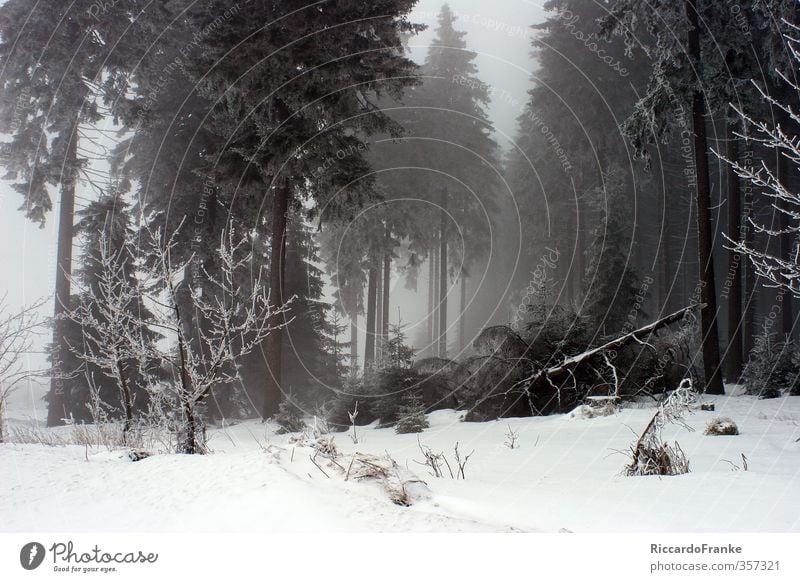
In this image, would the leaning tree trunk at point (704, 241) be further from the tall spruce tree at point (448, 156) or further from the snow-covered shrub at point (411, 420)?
the tall spruce tree at point (448, 156)

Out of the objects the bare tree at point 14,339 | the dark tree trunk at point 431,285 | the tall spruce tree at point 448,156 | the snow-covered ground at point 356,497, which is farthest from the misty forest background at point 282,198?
the dark tree trunk at point 431,285

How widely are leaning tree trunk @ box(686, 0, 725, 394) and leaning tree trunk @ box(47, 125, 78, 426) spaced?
14.8 meters

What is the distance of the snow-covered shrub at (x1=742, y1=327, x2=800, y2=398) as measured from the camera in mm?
10500

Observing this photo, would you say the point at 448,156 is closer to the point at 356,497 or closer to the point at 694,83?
the point at 694,83

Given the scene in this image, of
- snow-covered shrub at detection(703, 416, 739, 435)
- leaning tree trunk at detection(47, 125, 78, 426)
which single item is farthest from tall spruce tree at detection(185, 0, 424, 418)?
snow-covered shrub at detection(703, 416, 739, 435)

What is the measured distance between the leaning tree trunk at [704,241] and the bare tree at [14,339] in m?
12.3

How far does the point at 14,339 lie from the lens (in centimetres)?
588

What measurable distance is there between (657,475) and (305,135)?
29.4 feet

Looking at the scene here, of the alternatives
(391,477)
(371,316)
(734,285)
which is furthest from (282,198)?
(734,285)

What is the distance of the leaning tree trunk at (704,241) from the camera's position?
1089 centimetres

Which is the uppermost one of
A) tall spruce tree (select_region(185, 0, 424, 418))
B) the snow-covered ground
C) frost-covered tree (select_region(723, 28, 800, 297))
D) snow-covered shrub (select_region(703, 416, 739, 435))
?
tall spruce tree (select_region(185, 0, 424, 418))

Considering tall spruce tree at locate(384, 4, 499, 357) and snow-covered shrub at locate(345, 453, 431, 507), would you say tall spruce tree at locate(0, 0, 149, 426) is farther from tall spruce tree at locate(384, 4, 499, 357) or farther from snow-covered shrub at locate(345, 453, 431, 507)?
snow-covered shrub at locate(345, 453, 431, 507)

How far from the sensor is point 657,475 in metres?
3.31

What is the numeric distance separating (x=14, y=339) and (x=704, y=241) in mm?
13103
